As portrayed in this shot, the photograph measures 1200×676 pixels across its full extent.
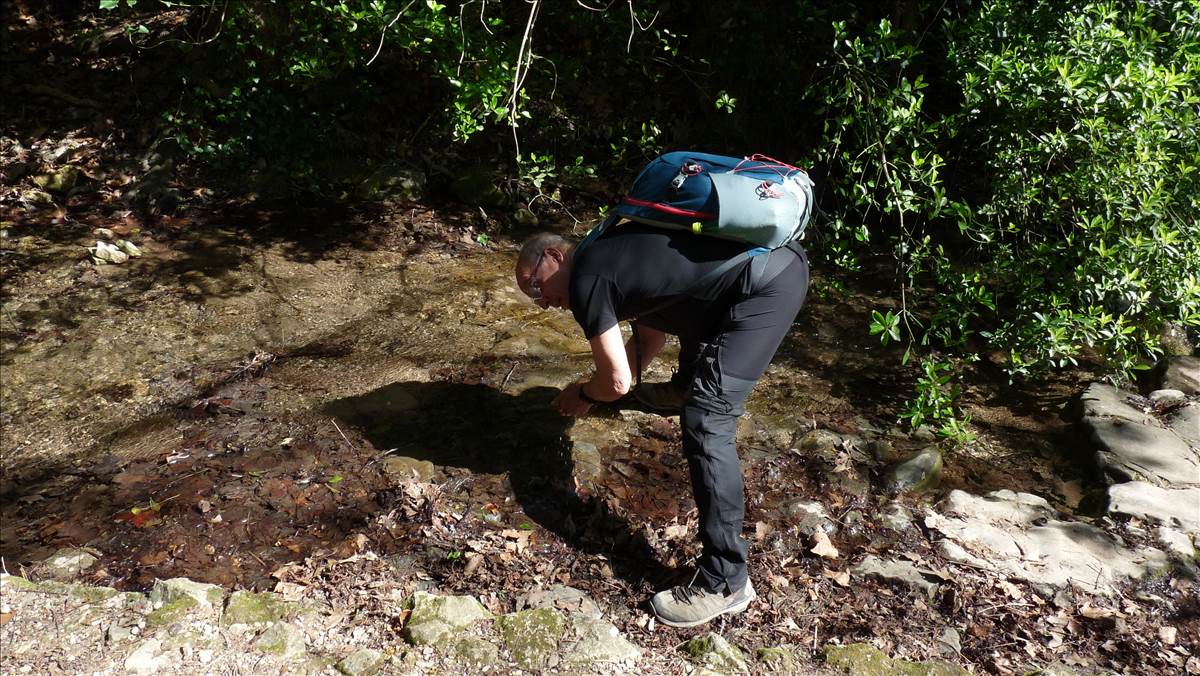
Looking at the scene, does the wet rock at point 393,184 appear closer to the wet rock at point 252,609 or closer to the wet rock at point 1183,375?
the wet rock at point 252,609

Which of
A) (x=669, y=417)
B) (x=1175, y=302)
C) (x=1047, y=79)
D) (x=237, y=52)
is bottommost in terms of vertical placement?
(x=669, y=417)

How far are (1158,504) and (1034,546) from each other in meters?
0.71

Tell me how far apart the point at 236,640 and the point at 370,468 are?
1.13 m

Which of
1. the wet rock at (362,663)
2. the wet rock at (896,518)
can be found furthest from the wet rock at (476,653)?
the wet rock at (896,518)

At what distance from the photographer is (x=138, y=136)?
7.17 meters

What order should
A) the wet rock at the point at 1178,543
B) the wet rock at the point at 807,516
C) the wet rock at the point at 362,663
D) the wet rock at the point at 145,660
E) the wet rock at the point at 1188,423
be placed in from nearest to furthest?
the wet rock at the point at 145,660, the wet rock at the point at 362,663, the wet rock at the point at 1178,543, the wet rock at the point at 807,516, the wet rock at the point at 1188,423

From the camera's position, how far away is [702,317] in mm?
3020

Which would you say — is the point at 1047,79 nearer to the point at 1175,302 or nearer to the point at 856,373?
the point at 1175,302

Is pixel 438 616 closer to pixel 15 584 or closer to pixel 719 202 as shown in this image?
pixel 15 584

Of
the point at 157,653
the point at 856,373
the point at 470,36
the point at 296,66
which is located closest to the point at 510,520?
the point at 157,653

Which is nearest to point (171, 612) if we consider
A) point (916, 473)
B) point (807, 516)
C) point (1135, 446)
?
point (807, 516)

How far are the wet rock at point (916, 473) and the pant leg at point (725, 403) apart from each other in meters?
1.25

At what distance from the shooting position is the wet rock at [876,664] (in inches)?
111

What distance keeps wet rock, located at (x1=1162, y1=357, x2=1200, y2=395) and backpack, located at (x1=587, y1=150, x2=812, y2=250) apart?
310 cm
